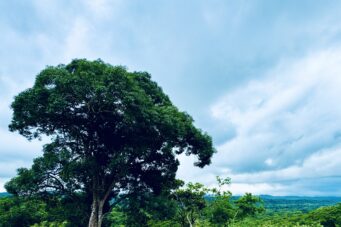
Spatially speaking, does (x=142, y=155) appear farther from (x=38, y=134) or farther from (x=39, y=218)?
(x=39, y=218)

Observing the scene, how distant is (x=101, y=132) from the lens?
18.7 metres

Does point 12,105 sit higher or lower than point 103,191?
higher

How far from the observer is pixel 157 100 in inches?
773

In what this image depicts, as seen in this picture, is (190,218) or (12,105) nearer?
(12,105)

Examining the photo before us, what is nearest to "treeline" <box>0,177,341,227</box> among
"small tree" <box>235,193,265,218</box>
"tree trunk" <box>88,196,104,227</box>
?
"small tree" <box>235,193,265,218</box>

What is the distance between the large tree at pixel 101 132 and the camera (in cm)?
1577

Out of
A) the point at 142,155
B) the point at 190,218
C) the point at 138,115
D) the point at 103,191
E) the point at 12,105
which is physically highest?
the point at 12,105

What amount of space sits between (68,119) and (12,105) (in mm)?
2927

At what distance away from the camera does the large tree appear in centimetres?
1577

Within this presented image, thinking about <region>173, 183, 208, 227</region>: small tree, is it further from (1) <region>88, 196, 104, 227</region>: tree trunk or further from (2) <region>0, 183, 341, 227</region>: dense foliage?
(1) <region>88, 196, 104, 227</region>: tree trunk

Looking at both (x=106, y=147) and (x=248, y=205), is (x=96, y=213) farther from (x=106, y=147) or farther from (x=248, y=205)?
(x=248, y=205)

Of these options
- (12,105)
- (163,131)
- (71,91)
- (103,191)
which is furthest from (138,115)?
(12,105)

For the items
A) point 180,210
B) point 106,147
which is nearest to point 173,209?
point 180,210

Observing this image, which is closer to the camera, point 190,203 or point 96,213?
point 96,213
